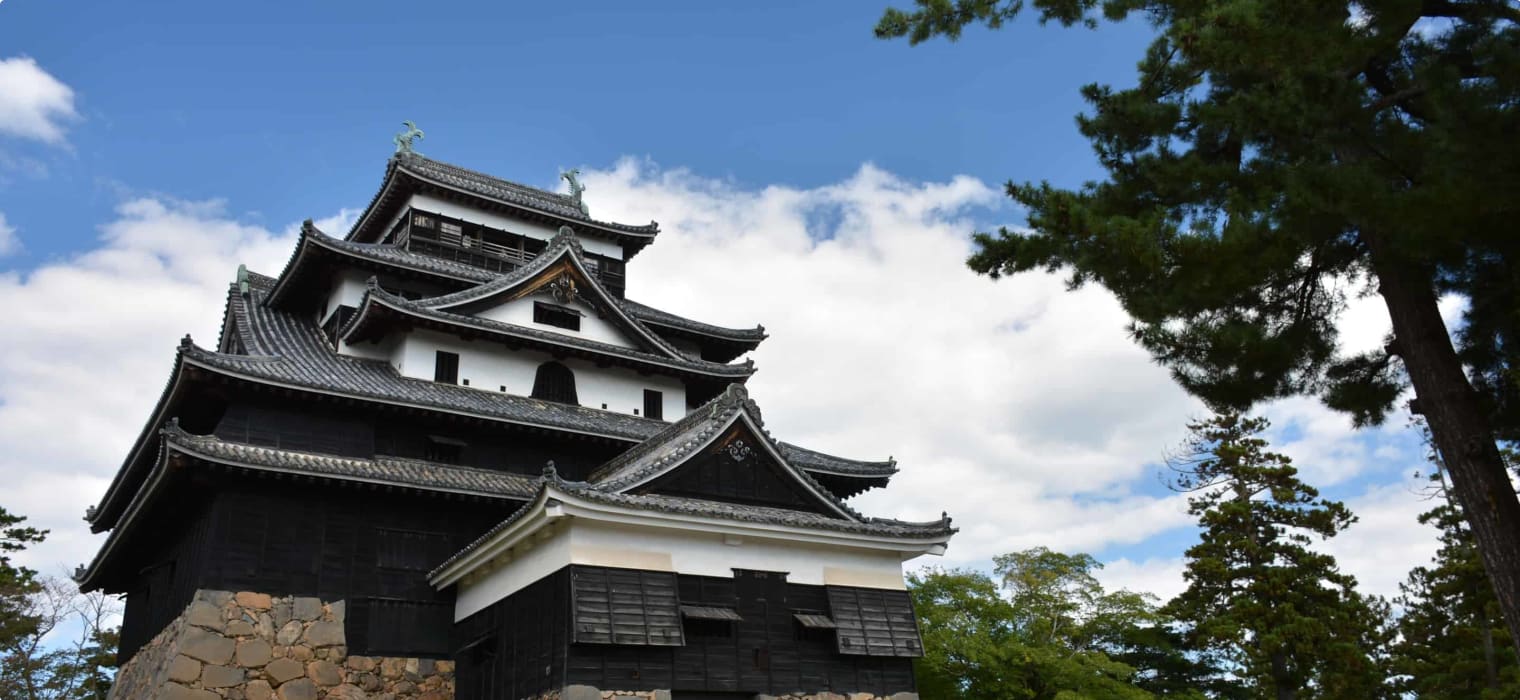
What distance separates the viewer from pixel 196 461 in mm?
15406

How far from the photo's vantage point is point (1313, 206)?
8.27 meters

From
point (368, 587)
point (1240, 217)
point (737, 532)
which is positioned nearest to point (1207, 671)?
point (737, 532)

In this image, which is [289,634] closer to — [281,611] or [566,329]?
[281,611]

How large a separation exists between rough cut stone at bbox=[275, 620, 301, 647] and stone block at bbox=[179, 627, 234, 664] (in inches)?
25.0

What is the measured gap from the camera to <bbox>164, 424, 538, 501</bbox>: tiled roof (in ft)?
50.4

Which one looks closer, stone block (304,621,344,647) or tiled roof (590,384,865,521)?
tiled roof (590,384,865,521)

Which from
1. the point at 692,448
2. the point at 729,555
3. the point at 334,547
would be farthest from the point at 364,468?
the point at 729,555

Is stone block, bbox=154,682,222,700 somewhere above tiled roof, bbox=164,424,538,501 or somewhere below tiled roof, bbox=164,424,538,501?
below

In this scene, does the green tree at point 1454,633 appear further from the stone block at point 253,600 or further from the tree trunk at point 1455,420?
the stone block at point 253,600

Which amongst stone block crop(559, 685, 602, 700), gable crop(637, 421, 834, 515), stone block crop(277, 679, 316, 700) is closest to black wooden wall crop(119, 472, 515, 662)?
stone block crop(277, 679, 316, 700)

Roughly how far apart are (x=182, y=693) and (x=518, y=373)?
8.29 metres

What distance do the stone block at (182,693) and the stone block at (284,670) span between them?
720mm

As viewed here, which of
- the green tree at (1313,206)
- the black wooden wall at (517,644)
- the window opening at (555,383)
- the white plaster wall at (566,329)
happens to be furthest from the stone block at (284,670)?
the green tree at (1313,206)

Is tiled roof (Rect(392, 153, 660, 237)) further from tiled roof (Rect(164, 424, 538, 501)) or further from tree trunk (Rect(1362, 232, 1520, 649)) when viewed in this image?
tree trunk (Rect(1362, 232, 1520, 649))
